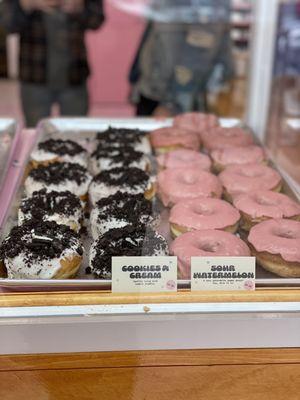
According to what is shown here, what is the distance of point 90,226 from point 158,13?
9.16 ft

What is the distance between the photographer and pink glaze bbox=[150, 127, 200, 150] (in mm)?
2329

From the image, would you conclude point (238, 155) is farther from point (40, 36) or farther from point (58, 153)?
point (40, 36)

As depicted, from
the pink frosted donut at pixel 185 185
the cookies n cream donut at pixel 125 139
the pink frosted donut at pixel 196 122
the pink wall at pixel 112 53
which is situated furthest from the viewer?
the pink wall at pixel 112 53

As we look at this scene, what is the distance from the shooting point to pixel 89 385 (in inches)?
51.9

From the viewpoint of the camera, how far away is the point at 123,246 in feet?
4.68

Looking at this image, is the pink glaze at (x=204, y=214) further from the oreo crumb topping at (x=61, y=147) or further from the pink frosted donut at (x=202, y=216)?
the oreo crumb topping at (x=61, y=147)

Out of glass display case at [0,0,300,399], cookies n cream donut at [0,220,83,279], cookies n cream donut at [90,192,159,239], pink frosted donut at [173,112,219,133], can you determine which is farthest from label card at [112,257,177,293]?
pink frosted donut at [173,112,219,133]

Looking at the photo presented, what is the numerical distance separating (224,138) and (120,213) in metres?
0.85

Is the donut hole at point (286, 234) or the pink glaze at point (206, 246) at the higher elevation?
the pink glaze at point (206, 246)

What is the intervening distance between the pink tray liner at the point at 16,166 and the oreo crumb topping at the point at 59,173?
0.08 metres

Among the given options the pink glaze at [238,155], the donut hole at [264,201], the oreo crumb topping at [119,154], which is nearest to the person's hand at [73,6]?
the oreo crumb topping at [119,154]

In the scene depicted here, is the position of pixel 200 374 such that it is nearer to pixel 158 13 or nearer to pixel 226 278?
pixel 226 278

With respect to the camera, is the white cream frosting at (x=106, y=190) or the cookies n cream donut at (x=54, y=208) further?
the white cream frosting at (x=106, y=190)

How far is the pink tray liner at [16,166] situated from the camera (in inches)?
71.1
